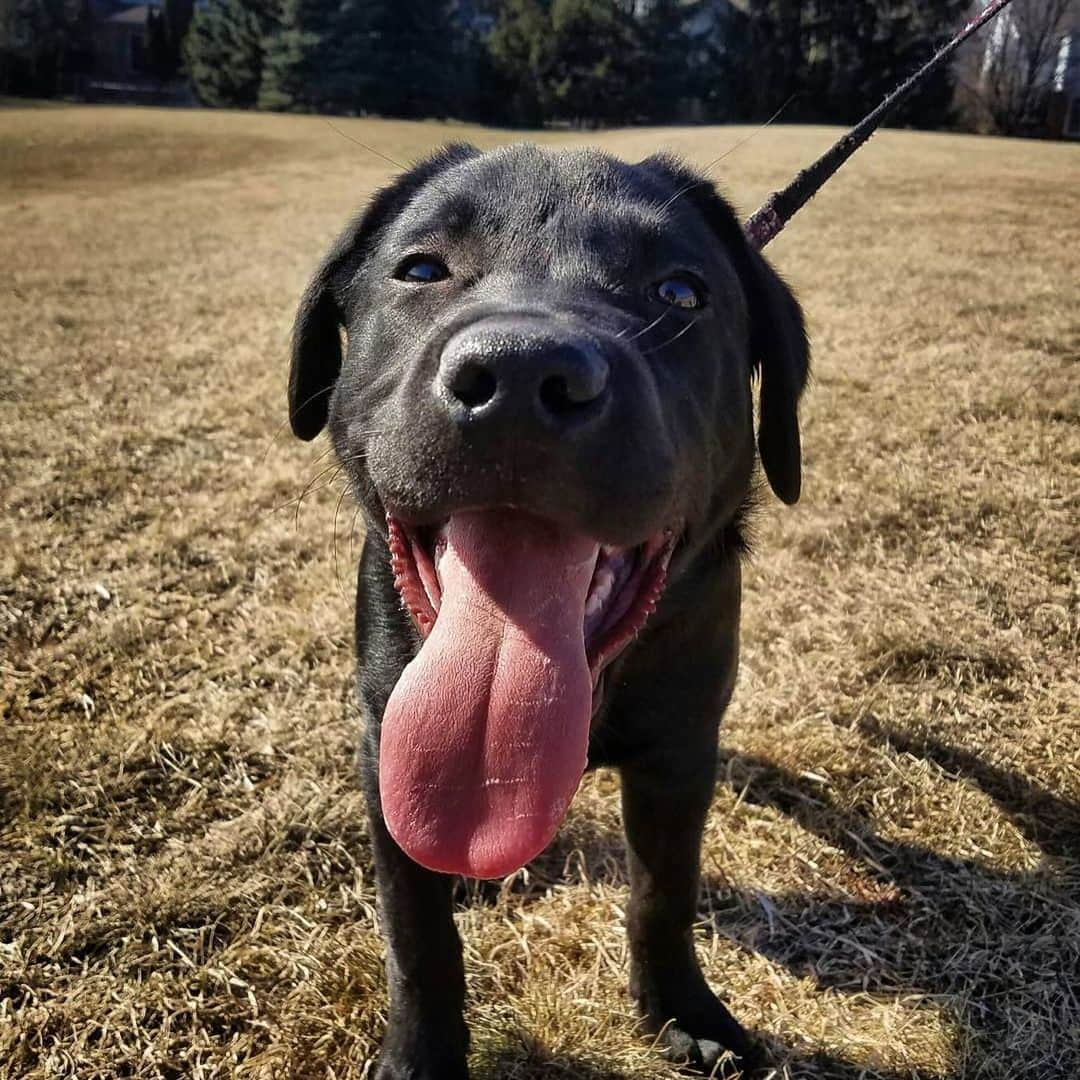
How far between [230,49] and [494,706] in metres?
48.3

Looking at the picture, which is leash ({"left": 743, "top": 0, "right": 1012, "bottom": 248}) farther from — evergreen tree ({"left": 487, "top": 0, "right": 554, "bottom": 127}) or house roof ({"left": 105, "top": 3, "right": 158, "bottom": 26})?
house roof ({"left": 105, "top": 3, "right": 158, "bottom": 26})

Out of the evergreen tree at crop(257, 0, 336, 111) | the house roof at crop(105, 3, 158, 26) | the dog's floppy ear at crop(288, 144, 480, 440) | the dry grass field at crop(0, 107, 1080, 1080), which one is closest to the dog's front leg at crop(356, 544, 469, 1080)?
the dry grass field at crop(0, 107, 1080, 1080)

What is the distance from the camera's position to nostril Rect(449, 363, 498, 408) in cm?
137

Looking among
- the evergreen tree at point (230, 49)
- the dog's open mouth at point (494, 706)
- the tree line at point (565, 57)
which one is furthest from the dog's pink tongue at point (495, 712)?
the evergreen tree at point (230, 49)

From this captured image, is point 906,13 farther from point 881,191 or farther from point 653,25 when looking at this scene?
point 881,191

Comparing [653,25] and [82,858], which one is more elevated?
[653,25]

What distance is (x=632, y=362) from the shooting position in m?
1.54

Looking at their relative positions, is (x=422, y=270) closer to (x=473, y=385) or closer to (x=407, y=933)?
(x=473, y=385)

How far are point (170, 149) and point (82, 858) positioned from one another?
2567 cm

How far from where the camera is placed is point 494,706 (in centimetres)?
159

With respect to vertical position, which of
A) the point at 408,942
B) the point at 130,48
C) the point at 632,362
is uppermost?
the point at 130,48

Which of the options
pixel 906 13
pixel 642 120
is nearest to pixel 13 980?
pixel 906 13

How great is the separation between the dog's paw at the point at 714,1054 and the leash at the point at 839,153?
188 cm

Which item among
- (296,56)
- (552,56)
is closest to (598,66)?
(552,56)
